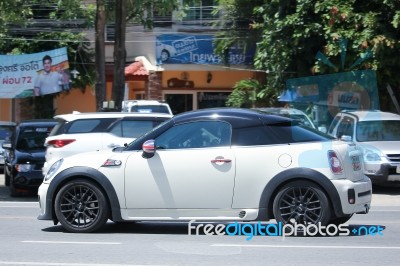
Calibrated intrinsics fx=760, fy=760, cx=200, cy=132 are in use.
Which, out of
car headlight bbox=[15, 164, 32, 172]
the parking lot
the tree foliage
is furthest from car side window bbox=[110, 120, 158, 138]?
the tree foliage

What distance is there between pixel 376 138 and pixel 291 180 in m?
8.80

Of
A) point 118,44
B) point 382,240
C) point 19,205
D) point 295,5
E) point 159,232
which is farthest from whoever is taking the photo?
point 295,5

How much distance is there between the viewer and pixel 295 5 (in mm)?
23219

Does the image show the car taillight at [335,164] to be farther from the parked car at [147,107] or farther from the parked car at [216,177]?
the parked car at [147,107]

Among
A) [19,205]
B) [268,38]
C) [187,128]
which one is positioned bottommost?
[19,205]

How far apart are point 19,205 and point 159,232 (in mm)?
5554

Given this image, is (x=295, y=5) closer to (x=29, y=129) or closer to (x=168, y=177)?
(x=29, y=129)

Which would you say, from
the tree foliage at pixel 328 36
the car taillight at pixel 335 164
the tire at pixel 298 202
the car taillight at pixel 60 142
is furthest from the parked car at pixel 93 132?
the tree foliage at pixel 328 36

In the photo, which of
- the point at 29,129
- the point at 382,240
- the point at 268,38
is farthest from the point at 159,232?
the point at 268,38

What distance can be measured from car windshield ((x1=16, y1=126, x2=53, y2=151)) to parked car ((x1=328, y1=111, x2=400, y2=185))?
717cm

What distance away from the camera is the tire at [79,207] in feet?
33.8

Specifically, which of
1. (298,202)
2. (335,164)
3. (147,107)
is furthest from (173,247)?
(147,107)

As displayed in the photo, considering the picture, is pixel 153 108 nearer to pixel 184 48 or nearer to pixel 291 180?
pixel 184 48

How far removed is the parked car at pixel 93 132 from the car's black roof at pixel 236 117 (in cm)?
509
